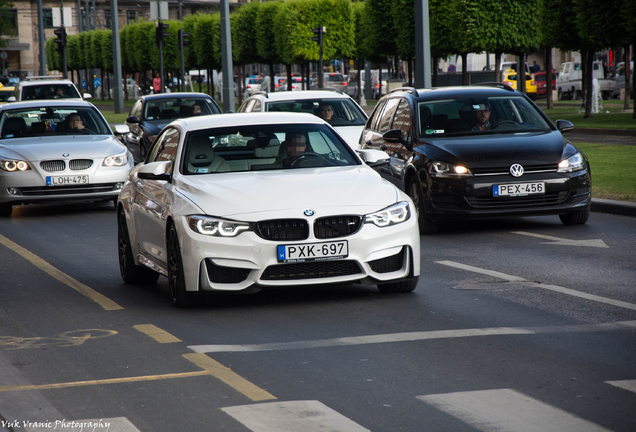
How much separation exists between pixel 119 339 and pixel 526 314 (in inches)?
106

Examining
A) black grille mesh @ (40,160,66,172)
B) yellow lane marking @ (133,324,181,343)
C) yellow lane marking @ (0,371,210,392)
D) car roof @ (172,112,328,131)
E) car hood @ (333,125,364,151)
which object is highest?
car roof @ (172,112,328,131)

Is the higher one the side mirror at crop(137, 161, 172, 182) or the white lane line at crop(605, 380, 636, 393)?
the side mirror at crop(137, 161, 172, 182)

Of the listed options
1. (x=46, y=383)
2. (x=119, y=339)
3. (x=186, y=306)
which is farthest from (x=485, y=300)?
(x=46, y=383)

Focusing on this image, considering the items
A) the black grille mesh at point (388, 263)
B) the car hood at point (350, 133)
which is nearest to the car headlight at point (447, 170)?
the black grille mesh at point (388, 263)

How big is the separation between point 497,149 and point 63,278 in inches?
190

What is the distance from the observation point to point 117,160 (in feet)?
51.0

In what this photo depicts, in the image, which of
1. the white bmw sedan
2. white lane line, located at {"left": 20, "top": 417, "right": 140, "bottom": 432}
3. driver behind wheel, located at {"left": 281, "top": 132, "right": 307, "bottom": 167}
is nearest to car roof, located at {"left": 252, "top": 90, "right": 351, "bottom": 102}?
the white bmw sedan

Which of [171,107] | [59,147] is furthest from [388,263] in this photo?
[171,107]

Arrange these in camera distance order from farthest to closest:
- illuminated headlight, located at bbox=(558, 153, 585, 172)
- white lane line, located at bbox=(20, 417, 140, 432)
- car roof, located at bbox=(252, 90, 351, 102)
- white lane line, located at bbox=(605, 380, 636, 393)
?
car roof, located at bbox=(252, 90, 351, 102)
illuminated headlight, located at bbox=(558, 153, 585, 172)
white lane line, located at bbox=(605, 380, 636, 393)
white lane line, located at bbox=(20, 417, 140, 432)

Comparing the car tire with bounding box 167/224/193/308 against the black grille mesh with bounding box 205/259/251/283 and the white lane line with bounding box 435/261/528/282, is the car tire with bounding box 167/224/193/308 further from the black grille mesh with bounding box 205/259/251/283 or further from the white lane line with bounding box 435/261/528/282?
the white lane line with bounding box 435/261/528/282

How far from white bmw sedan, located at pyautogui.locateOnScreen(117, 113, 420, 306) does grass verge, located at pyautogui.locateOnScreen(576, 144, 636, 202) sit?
6677mm

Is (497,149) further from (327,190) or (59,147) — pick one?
(59,147)

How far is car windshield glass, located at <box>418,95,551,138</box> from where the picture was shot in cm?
1251

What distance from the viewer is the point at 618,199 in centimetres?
1393
